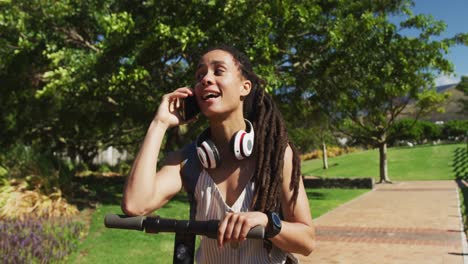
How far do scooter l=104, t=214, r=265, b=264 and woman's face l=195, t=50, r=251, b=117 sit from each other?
0.55m

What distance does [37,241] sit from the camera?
6992 millimetres

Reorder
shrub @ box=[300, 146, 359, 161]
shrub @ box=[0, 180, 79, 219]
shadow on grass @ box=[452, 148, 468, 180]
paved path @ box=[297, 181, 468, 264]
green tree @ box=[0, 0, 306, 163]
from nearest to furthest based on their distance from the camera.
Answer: paved path @ box=[297, 181, 468, 264] → shrub @ box=[0, 180, 79, 219] → green tree @ box=[0, 0, 306, 163] → shadow on grass @ box=[452, 148, 468, 180] → shrub @ box=[300, 146, 359, 161]

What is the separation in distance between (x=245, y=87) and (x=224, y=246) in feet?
2.30

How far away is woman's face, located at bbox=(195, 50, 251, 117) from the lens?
2.00m

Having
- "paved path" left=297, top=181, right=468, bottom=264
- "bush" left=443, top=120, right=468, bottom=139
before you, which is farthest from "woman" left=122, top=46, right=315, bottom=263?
"bush" left=443, top=120, right=468, bottom=139

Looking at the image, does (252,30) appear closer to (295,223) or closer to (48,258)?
(48,258)

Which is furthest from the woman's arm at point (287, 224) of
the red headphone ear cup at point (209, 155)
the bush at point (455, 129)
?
the bush at point (455, 129)

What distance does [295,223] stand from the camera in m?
1.86

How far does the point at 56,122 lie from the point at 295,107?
1020 centimetres

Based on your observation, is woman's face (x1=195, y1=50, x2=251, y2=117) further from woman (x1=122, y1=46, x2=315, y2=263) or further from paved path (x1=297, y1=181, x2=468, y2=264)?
paved path (x1=297, y1=181, x2=468, y2=264)

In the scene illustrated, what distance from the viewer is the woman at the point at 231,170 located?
1903 millimetres

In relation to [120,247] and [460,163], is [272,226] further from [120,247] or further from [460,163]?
[460,163]

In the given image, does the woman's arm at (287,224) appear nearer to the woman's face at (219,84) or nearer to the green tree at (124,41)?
the woman's face at (219,84)

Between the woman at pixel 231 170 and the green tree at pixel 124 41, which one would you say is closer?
the woman at pixel 231 170
